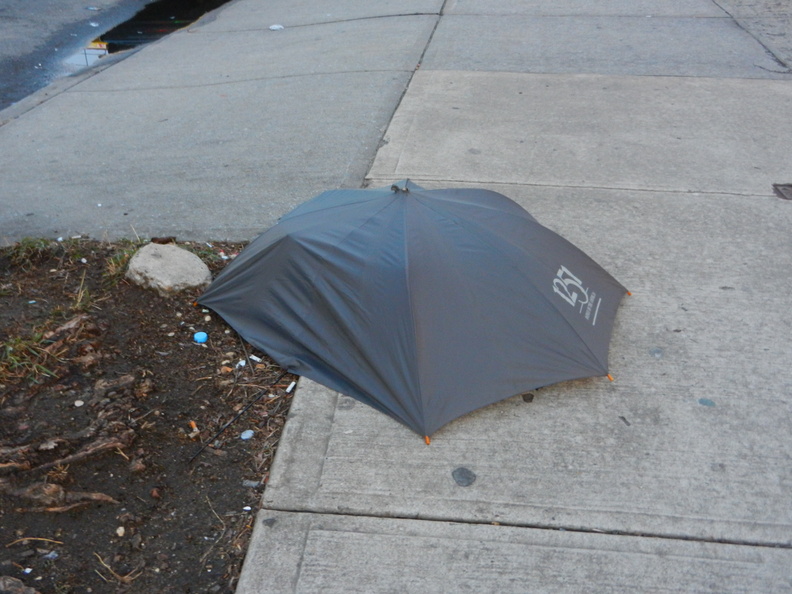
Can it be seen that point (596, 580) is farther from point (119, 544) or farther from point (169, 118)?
point (169, 118)

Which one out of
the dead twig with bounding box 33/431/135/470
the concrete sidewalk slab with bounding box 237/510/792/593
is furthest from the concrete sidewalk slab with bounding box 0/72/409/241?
the concrete sidewalk slab with bounding box 237/510/792/593

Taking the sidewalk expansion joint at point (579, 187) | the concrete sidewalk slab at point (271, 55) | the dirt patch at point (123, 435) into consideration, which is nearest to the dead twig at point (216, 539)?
the dirt patch at point (123, 435)

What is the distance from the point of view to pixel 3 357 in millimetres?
3439

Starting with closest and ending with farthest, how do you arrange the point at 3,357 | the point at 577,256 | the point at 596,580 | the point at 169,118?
the point at 596,580 → the point at 3,357 → the point at 577,256 → the point at 169,118

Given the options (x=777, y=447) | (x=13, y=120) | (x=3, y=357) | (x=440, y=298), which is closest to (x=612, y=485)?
(x=777, y=447)

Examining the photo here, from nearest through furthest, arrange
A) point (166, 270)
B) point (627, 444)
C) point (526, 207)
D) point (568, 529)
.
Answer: point (568, 529)
point (627, 444)
point (166, 270)
point (526, 207)

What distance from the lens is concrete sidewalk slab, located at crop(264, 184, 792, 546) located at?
2.86 metres

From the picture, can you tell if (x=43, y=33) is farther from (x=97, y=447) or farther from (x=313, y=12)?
(x=97, y=447)

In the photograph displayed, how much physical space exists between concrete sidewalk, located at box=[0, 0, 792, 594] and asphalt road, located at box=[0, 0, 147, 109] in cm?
96

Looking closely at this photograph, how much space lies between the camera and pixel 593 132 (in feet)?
20.0

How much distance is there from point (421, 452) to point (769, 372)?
5.71ft

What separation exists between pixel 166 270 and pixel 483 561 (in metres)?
2.37

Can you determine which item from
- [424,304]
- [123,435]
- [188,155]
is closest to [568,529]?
[424,304]

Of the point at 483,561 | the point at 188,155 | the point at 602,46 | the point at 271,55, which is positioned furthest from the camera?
the point at 271,55
